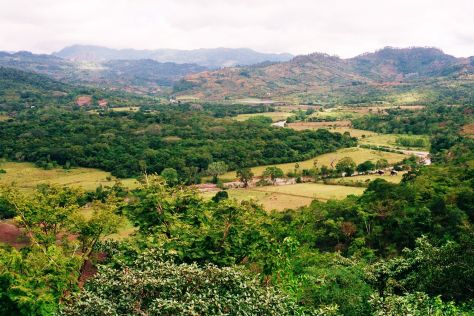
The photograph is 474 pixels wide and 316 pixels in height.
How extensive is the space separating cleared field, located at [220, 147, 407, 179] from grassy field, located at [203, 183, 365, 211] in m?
11.9

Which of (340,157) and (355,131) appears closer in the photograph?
(340,157)

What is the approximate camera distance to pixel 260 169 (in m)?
83.5

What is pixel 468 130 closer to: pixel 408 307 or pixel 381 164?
pixel 381 164

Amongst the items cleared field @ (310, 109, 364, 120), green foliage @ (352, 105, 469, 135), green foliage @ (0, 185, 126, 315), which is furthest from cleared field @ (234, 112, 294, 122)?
green foliage @ (0, 185, 126, 315)

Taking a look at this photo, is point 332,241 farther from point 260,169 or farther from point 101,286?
point 260,169

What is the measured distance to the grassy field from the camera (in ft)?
193

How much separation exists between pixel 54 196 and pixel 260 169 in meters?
59.5

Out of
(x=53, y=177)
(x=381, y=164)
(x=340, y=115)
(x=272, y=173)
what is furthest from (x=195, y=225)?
(x=340, y=115)

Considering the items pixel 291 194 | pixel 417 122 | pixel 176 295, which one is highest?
pixel 176 295

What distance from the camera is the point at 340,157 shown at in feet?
294

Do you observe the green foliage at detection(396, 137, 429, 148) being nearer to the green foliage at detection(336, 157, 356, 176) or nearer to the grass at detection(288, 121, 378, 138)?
the grass at detection(288, 121, 378, 138)

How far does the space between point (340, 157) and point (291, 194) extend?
1189 inches

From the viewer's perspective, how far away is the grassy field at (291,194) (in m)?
58.8

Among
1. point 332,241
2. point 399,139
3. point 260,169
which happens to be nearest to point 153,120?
point 260,169
